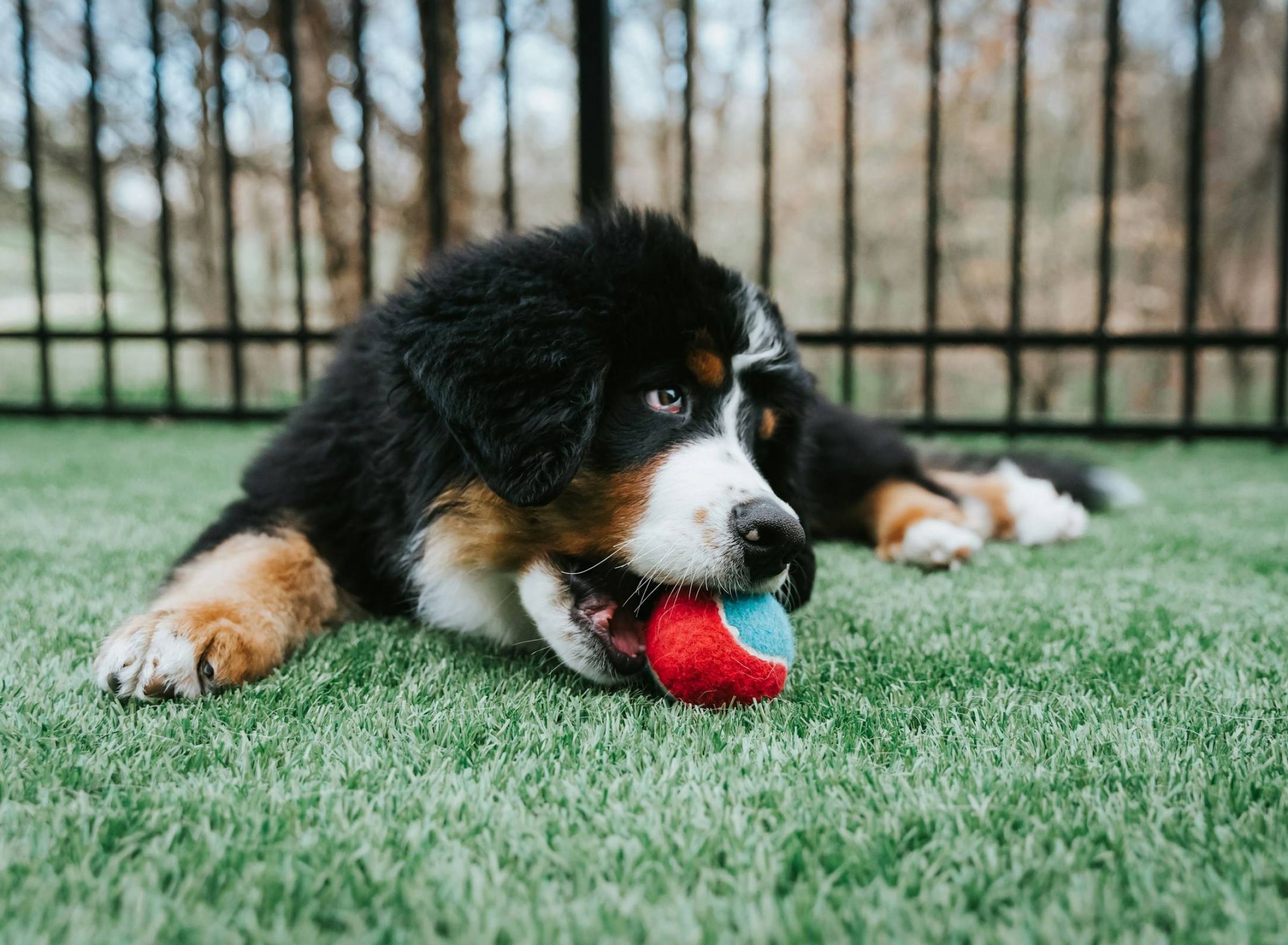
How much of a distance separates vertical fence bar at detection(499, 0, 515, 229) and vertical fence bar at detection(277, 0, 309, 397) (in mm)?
1127

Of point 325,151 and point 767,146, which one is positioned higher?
point 325,151

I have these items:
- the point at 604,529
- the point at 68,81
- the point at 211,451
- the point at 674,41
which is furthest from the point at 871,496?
the point at 68,81

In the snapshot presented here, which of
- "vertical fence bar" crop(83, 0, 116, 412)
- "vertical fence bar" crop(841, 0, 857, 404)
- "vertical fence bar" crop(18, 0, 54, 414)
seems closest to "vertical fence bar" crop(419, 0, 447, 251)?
"vertical fence bar" crop(83, 0, 116, 412)

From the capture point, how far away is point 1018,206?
4922mm

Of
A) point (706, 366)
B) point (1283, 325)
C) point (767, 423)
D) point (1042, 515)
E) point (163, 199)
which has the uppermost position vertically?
point (163, 199)

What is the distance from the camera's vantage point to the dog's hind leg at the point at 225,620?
143 cm

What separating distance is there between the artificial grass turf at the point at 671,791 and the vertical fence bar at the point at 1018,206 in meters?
3.32

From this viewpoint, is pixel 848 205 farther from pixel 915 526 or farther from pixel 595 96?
pixel 915 526

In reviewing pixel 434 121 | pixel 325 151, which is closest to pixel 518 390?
pixel 434 121

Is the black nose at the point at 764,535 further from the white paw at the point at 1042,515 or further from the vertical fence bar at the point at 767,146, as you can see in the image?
the vertical fence bar at the point at 767,146

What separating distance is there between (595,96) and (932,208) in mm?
1873

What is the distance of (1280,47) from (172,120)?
10.4m

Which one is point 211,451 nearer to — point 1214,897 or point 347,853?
point 347,853

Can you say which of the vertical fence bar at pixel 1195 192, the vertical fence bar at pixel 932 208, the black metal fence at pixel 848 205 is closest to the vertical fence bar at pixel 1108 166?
the black metal fence at pixel 848 205
